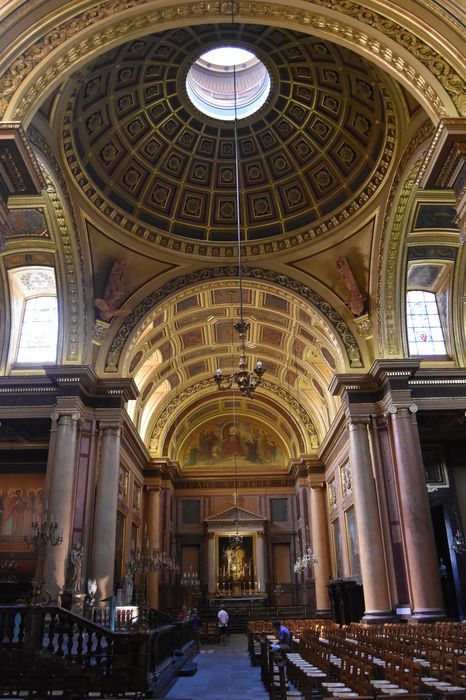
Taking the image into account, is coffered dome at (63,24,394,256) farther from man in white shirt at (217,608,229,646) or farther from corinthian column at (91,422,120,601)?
man in white shirt at (217,608,229,646)

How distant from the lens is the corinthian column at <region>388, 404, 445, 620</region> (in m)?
15.0

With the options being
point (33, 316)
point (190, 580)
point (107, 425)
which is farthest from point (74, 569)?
point (190, 580)

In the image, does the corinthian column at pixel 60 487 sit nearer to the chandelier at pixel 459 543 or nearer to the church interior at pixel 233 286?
the church interior at pixel 233 286

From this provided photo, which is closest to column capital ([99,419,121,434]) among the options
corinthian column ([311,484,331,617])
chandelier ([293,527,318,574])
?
corinthian column ([311,484,331,617])

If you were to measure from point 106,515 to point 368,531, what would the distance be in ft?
24.9

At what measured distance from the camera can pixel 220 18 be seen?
11289 millimetres

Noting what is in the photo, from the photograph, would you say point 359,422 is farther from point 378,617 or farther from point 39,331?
point 39,331

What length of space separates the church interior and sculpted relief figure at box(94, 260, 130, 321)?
0.06 metres

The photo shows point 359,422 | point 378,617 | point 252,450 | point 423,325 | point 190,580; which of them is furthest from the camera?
point 252,450

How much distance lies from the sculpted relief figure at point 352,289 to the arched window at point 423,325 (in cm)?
175

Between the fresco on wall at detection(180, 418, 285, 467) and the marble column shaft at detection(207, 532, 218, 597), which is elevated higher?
the fresco on wall at detection(180, 418, 285, 467)

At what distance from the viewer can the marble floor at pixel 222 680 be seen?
974 centimetres

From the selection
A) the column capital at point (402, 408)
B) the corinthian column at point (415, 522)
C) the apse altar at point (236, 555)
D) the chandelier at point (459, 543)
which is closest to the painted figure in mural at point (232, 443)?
the apse altar at point (236, 555)

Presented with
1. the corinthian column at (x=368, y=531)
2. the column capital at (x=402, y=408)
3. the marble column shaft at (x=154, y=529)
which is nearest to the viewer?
the corinthian column at (x=368, y=531)
